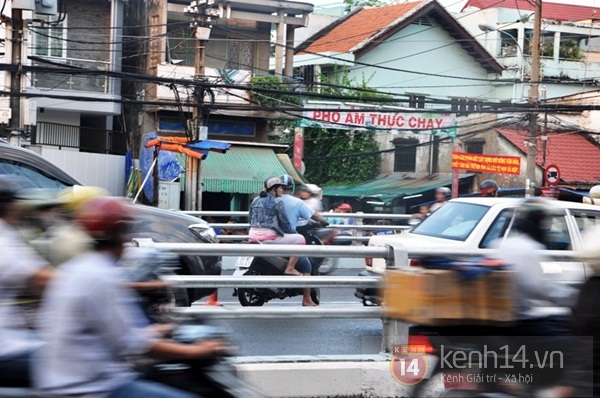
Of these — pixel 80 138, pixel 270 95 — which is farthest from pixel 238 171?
pixel 80 138

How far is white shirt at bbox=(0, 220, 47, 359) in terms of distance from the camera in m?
4.12

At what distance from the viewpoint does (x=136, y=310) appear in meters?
4.50

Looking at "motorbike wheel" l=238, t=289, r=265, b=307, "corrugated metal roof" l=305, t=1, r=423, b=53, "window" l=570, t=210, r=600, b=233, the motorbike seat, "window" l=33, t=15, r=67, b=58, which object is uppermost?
"corrugated metal roof" l=305, t=1, r=423, b=53

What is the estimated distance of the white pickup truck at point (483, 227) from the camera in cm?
938

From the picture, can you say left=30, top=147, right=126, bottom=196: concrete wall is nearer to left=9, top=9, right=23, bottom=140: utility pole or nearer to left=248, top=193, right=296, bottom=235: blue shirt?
left=9, top=9, right=23, bottom=140: utility pole

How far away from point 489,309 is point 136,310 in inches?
81.6

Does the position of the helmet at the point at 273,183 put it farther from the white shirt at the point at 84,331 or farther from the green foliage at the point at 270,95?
the green foliage at the point at 270,95

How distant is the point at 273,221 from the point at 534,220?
6439 millimetres

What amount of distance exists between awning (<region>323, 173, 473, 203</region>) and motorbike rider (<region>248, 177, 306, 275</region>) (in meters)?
23.5

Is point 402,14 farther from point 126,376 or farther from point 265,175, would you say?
point 126,376

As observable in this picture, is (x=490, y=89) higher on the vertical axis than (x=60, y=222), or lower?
higher

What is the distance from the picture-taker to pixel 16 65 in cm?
1859

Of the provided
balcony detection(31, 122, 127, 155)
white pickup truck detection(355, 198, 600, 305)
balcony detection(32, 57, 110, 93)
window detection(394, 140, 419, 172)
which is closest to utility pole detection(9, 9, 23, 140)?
balcony detection(31, 122, 127, 155)

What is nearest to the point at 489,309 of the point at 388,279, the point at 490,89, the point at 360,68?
the point at 388,279
